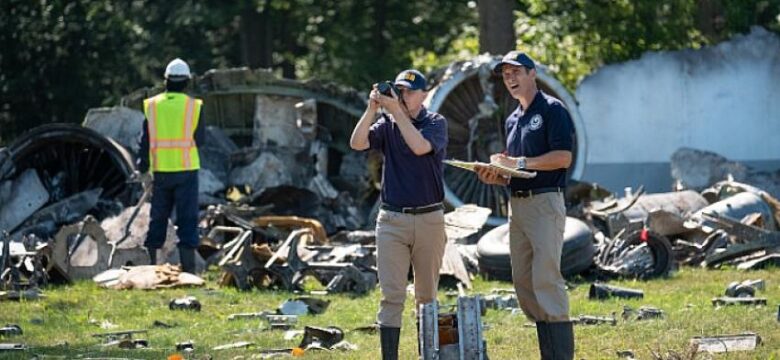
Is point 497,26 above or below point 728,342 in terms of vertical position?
above

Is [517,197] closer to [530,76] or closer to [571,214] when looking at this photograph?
[530,76]

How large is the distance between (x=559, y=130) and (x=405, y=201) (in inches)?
39.7

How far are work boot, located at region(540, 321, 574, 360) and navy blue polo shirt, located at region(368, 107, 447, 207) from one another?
1030 mm

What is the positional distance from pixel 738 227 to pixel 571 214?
7.13 feet

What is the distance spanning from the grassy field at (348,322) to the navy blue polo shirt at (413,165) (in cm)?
111

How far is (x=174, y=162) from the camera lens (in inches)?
622

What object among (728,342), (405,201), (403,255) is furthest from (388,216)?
(728,342)

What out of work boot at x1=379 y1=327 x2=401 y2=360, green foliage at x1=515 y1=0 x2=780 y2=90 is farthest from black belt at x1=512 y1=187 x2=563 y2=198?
green foliage at x1=515 y1=0 x2=780 y2=90

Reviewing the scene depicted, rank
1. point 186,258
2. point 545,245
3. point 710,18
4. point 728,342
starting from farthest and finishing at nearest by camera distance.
Result: point 710,18 → point 186,258 → point 728,342 → point 545,245

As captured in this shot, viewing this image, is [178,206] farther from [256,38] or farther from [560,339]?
[256,38]

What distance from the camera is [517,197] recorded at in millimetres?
9539

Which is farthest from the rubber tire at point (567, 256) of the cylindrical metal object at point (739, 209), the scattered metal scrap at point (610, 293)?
the cylindrical metal object at point (739, 209)

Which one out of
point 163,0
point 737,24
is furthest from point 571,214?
point 163,0

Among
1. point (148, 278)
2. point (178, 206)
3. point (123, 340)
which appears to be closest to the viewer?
point (123, 340)
